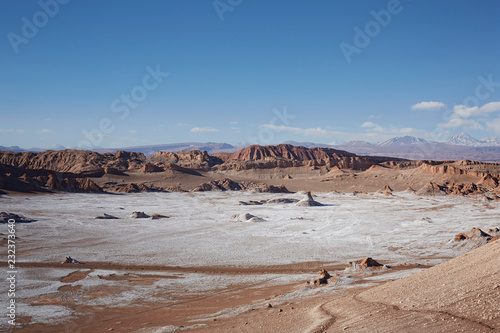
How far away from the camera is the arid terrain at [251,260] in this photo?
8211mm

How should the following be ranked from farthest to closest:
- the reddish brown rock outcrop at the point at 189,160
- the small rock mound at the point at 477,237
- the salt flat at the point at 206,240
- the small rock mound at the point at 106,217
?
the reddish brown rock outcrop at the point at 189,160, the small rock mound at the point at 106,217, the small rock mound at the point at 477,237, the salt flat at the point at 206,240

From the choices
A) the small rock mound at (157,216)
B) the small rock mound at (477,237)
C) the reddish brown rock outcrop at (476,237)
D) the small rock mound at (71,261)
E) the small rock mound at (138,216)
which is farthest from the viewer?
the small rock mound at (138,216)

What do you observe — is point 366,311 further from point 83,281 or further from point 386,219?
point 386,219

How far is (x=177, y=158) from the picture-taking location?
9706 cm

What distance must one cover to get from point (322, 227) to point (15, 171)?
44.9 m

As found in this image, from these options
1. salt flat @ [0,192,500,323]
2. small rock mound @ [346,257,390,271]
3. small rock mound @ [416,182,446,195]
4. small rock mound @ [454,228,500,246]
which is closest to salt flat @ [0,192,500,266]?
salt flat @ [0,192,500,323]

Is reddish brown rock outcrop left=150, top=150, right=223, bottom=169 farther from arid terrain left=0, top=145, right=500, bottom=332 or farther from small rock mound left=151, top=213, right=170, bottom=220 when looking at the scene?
small rock mound left=151, top=213, right=170, bottom=220

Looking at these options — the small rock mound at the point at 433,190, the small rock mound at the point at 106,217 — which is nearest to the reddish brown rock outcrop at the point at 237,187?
the small rock mound at the point at 433,190

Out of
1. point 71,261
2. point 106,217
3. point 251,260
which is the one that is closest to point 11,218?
point 106,217

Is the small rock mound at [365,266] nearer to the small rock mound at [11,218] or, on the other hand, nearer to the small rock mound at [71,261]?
the small rock mound at [71,261]

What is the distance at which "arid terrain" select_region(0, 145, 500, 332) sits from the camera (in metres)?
8.21

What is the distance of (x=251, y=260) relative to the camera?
62.6 feet

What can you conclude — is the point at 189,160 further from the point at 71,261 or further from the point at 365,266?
the point at 365,266

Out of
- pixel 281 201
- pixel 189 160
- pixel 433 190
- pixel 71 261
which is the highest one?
pixel 189 160
